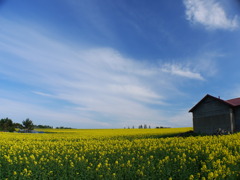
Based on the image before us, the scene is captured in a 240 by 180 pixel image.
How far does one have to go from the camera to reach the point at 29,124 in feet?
279

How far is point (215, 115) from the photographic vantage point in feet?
108

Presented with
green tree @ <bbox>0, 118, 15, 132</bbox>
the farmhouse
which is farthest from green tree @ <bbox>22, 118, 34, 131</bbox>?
the farmhouse

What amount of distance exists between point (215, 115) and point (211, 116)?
2.22 ft

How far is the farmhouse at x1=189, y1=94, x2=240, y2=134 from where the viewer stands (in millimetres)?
30844

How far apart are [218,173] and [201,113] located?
1131 inches

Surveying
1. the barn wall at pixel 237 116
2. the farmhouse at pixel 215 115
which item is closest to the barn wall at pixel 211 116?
the farmhouse at pixel 215 115

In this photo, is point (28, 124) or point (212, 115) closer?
point (212, 115)

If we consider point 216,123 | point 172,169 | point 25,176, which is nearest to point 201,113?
point 216,123

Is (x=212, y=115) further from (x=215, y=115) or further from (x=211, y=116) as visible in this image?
(x=215, y=115)

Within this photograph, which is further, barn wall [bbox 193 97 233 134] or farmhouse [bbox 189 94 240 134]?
barn wall [bbox 193 97 233 134]

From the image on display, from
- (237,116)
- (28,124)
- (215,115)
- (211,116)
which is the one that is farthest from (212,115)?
(28,124)

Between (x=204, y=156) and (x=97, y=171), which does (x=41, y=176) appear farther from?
(x=204, y=156)

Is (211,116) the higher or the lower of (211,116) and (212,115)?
the lower

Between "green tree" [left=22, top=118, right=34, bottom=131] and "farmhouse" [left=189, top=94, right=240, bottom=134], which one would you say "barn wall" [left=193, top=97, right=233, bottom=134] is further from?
"green tree" [left=22, top=118, right=34, bottom=131]
